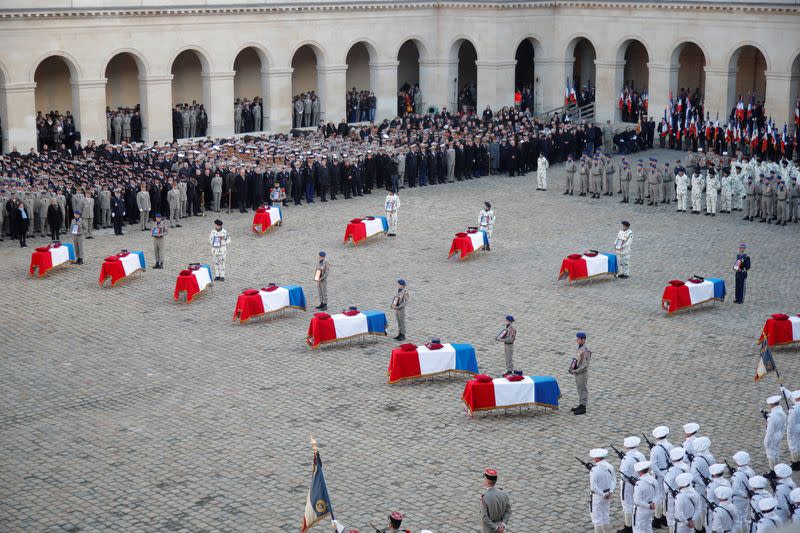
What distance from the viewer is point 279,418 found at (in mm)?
20578

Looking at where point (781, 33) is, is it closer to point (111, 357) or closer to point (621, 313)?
point (621, 313)

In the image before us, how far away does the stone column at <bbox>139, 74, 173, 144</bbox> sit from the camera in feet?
155

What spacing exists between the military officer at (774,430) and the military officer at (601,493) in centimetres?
323

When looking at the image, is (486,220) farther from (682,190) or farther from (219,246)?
(682,190)

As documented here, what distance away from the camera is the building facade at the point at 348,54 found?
1777 inches

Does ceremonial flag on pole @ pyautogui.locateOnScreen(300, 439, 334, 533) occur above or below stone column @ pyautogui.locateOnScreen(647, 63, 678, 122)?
below

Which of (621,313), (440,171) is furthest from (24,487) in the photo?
(440,171)

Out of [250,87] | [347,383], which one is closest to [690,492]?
[347,383]

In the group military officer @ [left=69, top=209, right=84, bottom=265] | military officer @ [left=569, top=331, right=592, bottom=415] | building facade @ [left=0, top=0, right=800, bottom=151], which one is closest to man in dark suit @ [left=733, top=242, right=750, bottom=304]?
military officer @ [left=569, top=331, right=592, bottom=415]

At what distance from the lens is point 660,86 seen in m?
51.1

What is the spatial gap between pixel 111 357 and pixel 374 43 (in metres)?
32.0

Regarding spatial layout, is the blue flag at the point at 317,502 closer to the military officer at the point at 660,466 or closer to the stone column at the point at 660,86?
the military officer at the point at 660,466

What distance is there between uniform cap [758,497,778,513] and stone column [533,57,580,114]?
41.7m

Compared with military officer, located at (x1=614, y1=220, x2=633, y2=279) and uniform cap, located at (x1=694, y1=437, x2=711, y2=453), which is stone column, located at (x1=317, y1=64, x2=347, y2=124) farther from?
uniform cap, located at (x1=694, y1=437, x2=711, y2=453)
